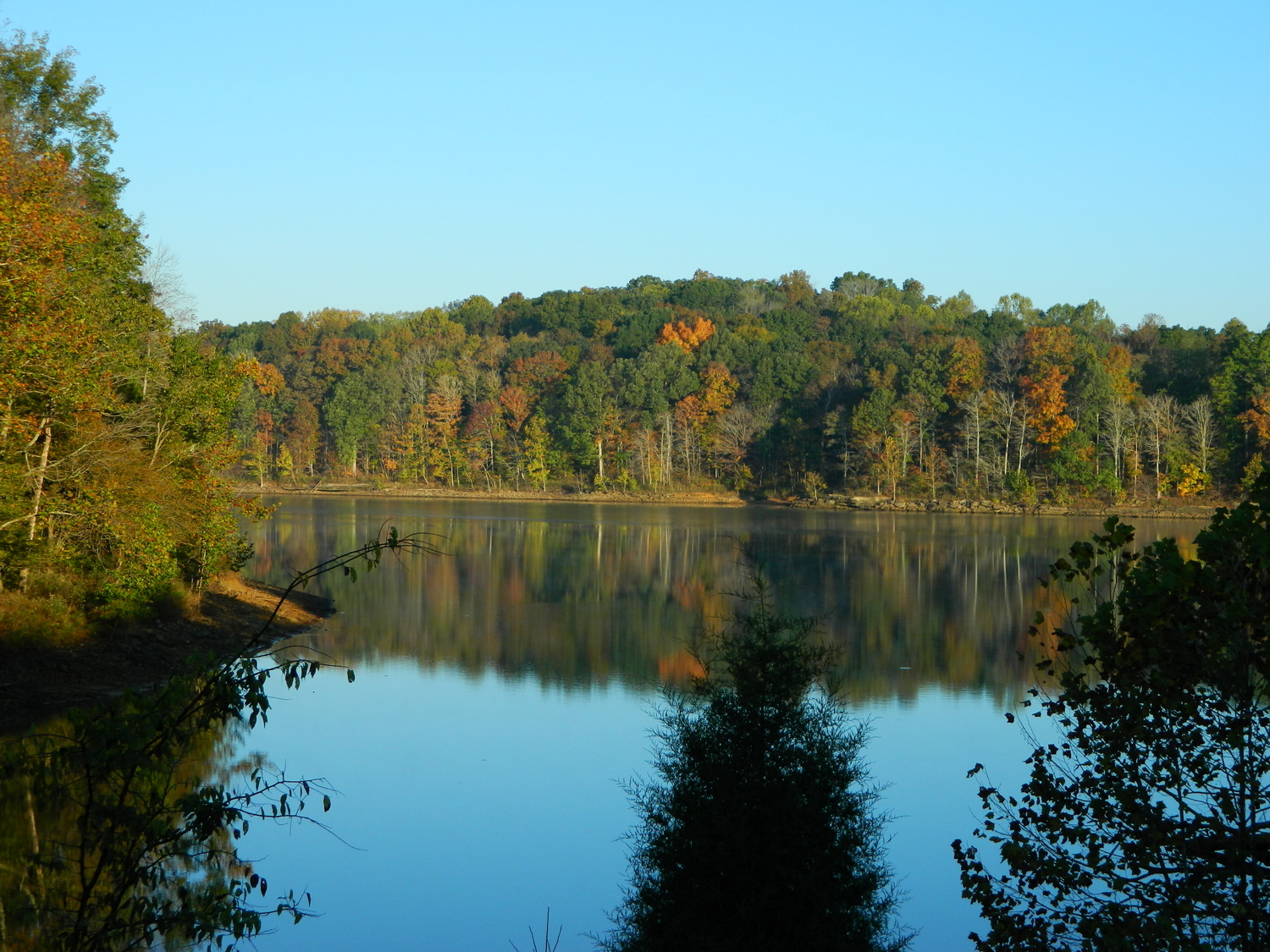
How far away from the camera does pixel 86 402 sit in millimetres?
16016

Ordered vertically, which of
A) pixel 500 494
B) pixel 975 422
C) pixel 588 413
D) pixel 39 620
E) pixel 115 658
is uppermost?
pixel 588 413

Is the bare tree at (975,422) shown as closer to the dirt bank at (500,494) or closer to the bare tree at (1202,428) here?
the bare tree at (1202,428)

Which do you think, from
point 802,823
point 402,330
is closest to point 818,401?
point 402,330

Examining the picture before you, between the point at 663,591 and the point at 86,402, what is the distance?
50.4 feet

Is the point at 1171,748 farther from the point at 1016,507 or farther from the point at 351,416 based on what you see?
the point at 351,416

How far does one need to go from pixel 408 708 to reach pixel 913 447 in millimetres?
52889

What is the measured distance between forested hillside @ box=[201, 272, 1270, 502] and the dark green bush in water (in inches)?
2073

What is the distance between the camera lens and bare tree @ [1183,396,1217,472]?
195 feet

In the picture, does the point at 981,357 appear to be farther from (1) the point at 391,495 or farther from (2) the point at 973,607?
(2) the point at 973,607

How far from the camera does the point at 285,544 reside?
37.8 meters

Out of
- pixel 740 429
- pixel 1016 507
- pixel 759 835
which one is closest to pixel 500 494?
pixel 740 429

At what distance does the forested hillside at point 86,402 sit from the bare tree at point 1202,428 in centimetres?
5167

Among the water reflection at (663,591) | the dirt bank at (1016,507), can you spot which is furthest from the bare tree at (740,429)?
the water reflection at (663,591)

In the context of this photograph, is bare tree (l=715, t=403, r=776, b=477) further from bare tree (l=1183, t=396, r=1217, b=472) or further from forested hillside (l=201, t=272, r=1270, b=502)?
bare tree (l=1183, t=396, r=1217, b=472)
